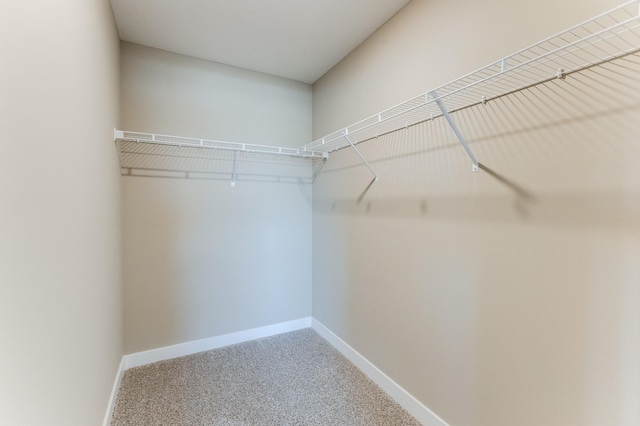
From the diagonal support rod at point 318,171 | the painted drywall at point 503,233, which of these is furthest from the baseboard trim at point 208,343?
the diagonal support rod at point 318,171

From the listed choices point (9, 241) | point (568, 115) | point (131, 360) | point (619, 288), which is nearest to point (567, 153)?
point (568, 115)

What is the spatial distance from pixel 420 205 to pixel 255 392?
1632 millimetres

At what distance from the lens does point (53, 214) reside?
0.91 meters

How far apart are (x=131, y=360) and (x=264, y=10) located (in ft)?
8.76

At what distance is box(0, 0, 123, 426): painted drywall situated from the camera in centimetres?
65

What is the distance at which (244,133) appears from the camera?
2.61 meters

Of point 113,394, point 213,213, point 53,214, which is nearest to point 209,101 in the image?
point 213,213

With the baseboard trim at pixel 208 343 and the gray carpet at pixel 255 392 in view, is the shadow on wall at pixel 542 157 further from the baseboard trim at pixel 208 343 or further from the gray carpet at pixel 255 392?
the baseboard trim at pixel 208 343

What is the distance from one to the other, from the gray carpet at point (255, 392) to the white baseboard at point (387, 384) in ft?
0.13

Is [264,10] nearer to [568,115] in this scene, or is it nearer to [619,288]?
[568,115]

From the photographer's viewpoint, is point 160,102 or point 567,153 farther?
point 160,102

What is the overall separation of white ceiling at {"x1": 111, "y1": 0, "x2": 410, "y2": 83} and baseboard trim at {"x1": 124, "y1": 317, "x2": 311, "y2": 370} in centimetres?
238

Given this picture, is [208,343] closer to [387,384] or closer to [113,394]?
[113,394]

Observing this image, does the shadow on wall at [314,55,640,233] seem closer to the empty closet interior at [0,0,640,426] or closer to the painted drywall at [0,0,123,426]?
the empty closet interior at [0,0,640,426]
